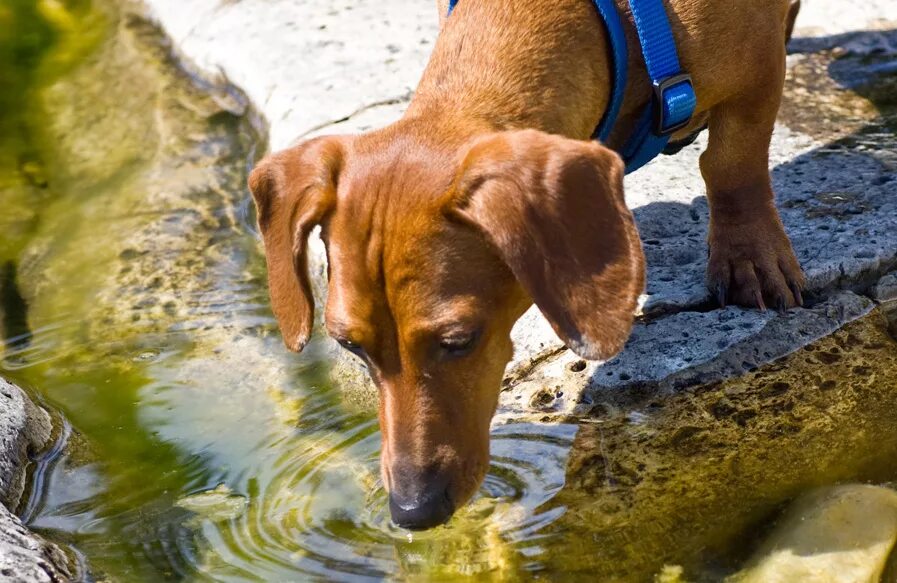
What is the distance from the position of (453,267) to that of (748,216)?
1.45 metres

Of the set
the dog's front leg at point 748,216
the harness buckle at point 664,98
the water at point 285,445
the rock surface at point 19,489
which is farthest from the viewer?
the dog's front leg at point 748,216

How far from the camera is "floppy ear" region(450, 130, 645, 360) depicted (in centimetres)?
302

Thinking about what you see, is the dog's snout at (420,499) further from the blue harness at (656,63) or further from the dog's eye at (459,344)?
the blue harness at (656,63)

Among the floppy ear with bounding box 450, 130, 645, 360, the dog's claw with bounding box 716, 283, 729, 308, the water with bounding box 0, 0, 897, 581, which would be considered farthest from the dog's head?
the dog's claw with bounding box 716, 283, 729, 308

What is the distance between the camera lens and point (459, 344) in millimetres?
3199

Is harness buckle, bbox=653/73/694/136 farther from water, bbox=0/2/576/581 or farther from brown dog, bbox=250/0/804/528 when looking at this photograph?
water, bbox=0/2/576/581

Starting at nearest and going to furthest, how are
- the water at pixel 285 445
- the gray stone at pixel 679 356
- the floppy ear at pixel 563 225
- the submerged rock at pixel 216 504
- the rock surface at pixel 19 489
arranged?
the floppy ear at pixel 563 225 → the rock surface at pixel 19 489 → the water at pixel 285 445 → the submerged rock at pixel 216 504 → the gray stone at pixel 679 356

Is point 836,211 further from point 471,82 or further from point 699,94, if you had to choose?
point 471,82

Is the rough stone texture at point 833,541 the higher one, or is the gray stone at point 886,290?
the rough stone texture at point 833,541

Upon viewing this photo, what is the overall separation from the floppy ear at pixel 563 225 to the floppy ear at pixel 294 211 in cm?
41

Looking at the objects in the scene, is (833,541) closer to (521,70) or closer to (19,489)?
(521,70)

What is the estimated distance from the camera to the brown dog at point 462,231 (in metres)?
3.06

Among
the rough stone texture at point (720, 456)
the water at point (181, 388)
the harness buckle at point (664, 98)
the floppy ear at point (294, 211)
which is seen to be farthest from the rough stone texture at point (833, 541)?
the floppy ear at point (294, 211)

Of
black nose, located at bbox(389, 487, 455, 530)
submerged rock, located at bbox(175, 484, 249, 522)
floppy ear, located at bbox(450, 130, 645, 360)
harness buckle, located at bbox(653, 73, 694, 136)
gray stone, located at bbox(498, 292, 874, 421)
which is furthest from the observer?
gray stone, located at bbox(498, 292, 874, 421)
